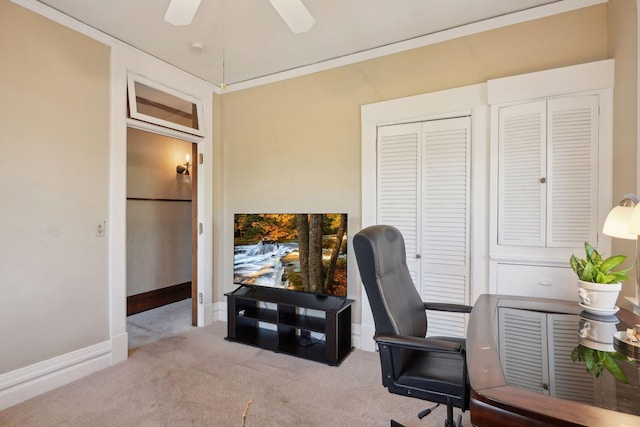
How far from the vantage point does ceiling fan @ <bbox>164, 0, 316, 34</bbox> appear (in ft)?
5.24

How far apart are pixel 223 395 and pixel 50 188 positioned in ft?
6.46

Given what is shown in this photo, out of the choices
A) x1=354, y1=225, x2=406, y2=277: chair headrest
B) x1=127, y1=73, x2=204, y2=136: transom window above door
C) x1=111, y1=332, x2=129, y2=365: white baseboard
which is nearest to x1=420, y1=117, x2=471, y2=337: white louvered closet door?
x1=354, y1=225, x2=406, y2=277: chair headrest

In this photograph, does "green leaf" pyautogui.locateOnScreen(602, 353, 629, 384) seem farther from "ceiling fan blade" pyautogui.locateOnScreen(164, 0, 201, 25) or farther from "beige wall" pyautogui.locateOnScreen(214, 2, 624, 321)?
"ceiling fan blade" pyautogui.locateOnScreen(164, 0, 201, 25)

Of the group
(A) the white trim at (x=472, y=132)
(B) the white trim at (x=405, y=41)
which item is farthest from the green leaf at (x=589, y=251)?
(B) the white trim at (x=405, y=41)

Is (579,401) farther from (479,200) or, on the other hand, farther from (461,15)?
(461,15)

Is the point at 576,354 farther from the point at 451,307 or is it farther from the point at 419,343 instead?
the point at 451,307

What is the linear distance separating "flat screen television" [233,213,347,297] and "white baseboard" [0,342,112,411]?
1288mm

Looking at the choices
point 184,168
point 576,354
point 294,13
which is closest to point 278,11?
point 294,13

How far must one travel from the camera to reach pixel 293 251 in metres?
3.00

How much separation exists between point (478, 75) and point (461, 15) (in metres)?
0.46

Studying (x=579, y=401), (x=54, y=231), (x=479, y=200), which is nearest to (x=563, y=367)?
(x=579, y=401)

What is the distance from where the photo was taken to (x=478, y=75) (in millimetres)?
2508

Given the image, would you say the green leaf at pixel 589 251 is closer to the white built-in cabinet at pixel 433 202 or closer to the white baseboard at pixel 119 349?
the white built-in cabinet at pixel 433 202

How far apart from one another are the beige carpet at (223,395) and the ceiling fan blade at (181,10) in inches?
91.4
